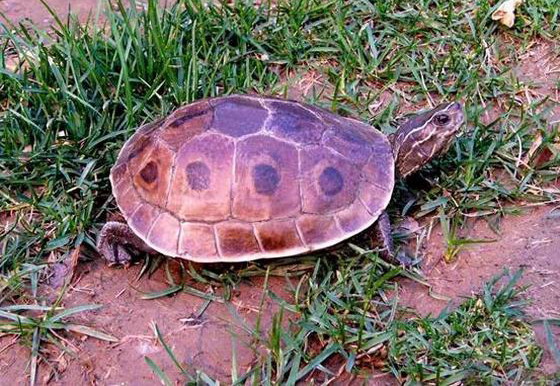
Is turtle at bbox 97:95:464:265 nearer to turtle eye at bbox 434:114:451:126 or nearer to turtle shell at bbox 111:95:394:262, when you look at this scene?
turtle shell at bbox 111:95:394:262

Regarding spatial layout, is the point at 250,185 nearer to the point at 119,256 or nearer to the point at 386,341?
the point at 119,256

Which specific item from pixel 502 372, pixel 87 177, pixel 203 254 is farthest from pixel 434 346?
pixel 87 177

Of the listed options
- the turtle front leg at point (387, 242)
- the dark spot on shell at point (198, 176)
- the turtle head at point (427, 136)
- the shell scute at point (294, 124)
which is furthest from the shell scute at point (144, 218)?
the turtle head at point (427, 136)

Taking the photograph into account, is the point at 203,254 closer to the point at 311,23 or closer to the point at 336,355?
the point at 336,355

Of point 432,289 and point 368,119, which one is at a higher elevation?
point 368,119

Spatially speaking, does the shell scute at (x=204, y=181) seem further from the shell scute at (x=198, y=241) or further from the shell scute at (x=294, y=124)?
the shell scute at (x=294, y=124)

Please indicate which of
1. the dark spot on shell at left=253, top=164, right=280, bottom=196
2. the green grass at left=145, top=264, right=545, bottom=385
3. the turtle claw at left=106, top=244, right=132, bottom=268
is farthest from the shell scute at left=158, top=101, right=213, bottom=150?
the green grass at left=145, top=264, right=545, bottom=385
